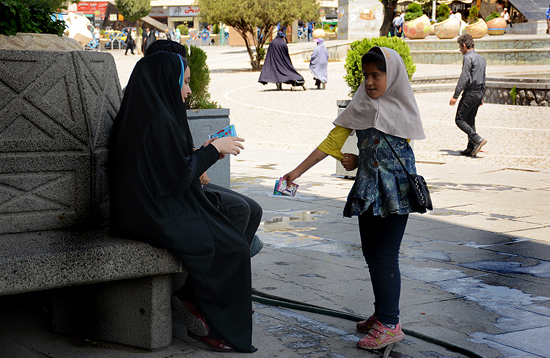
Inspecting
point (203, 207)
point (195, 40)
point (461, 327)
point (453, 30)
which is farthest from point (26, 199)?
point (195, 40)

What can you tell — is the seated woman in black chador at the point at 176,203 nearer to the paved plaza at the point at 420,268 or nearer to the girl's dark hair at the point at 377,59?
the paved plaza at the point at 420,268

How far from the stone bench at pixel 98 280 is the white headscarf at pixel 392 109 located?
4.03ft

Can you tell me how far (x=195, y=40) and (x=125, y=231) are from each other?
5556 centimetres

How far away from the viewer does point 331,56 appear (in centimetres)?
3519

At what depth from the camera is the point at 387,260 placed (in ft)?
11.2

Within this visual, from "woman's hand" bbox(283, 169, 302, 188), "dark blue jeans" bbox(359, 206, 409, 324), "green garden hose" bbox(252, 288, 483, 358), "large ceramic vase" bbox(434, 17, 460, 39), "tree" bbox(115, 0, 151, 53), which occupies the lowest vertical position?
"green garden hose" bbox(252, 288, 483, 358)

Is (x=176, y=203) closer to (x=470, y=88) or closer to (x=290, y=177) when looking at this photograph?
(x=290, y=177)

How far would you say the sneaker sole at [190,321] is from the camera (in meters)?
3.24

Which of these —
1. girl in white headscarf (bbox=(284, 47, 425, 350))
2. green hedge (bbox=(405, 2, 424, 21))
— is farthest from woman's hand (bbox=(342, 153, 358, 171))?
green hedge (bbox=(405, 2, 424, 21))

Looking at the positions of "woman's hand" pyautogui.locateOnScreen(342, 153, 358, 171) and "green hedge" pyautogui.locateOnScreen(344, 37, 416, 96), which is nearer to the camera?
"woman's hand" pyautogui.locateOnScreen(342, 153, 358, 171)

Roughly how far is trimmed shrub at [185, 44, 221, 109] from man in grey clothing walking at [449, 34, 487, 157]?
14.6ft

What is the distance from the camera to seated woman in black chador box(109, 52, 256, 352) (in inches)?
119

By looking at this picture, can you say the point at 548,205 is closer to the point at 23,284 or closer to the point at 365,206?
the point at 365,206

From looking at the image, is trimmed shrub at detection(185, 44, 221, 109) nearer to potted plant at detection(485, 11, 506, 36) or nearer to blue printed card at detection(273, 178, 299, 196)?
blue printed card at detection(273, 178, 299, 196)
